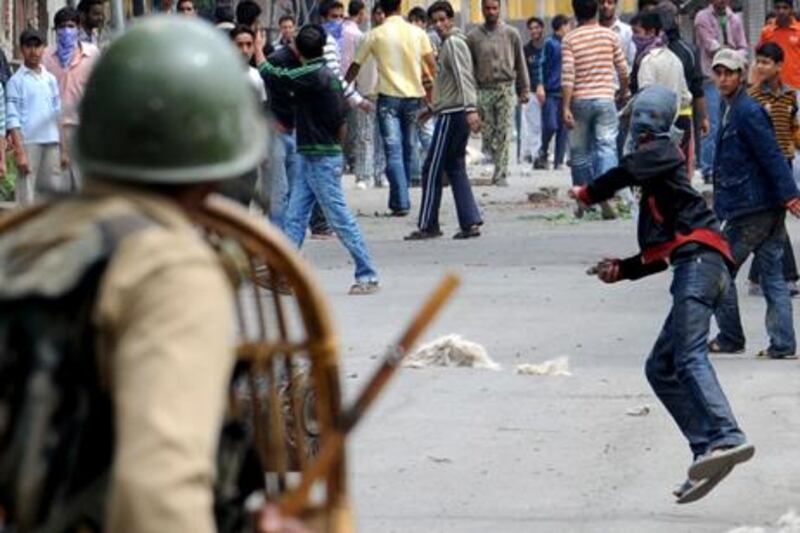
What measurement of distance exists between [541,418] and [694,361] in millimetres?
1838

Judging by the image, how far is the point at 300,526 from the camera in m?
3.36

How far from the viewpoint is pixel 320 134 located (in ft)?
49.1

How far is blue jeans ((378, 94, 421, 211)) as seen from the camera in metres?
21.2

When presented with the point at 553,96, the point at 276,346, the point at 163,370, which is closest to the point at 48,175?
the point at 276,346

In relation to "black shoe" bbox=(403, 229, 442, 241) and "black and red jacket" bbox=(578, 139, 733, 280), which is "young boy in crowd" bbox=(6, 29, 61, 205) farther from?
"black and red jacket" bbox=(578, 139, 733, 280)

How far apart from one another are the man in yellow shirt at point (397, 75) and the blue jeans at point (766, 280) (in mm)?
8733

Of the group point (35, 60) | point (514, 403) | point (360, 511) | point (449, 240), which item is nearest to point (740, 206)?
point (514, 403)

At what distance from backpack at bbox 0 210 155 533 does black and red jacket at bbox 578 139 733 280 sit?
5866 millimetres

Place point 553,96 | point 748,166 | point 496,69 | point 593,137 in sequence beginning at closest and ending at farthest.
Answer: point 748,166, point 593,137, point 496,69, point 553,96

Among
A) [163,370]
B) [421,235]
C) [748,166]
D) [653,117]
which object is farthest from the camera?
[421,235]

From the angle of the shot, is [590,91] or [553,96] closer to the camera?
[590,91]

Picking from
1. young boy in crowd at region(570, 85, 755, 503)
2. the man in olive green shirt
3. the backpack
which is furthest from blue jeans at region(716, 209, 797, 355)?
the man in olive green shirt

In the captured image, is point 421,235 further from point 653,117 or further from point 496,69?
point 653,117

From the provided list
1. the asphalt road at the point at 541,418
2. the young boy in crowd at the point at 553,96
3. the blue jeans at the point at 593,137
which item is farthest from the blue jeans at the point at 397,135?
the young boy in crowd at the point at 553,96
